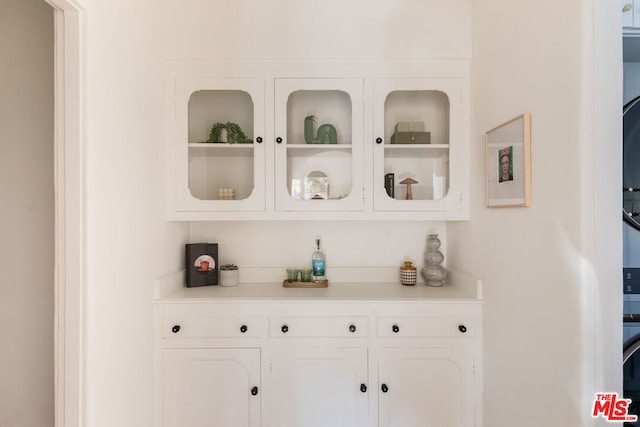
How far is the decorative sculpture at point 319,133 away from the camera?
5.38 ft

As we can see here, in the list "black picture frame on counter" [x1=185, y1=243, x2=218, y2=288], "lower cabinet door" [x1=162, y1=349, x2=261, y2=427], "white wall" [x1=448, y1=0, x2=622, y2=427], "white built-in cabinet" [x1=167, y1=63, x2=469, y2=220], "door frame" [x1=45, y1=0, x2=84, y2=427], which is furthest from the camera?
"black picture frame on counter" [x1=185, y1=243, x2=218, y2=288]

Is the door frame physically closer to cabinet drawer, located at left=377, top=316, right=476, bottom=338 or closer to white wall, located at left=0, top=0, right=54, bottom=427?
white wall, located at left=0, top=0, right=54, bottom=427

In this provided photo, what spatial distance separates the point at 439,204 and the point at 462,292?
0.48 metres

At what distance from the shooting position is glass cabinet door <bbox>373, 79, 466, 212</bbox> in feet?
5.17

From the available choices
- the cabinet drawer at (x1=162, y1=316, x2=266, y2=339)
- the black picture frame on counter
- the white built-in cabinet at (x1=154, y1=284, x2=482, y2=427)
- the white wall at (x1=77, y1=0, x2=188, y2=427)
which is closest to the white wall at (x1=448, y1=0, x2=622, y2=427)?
the white built-in cabinet at (x1=154, y1=284, x2=482, y2=427)

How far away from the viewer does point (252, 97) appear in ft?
5.21

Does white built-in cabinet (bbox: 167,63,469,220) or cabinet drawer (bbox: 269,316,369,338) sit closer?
cabinet drawer (bbox: 269,316,369,338)

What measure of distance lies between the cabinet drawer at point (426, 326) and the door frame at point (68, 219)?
1.21 metres

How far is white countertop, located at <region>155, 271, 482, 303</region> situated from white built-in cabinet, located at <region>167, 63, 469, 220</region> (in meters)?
0.37

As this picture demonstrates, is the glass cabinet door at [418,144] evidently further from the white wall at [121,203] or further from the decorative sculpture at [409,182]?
the white wall at [121,203]

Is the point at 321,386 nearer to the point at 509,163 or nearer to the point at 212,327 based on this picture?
the point at 212,327

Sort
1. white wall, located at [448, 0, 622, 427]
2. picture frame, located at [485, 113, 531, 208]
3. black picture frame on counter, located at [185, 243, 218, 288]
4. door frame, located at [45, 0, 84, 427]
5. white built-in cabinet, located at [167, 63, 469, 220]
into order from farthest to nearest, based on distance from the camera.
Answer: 1. black picture frame on counter, located at [185, 243, 218, 288]
2. white built-in cabinet, located at [167, 63, 469, 220]
3. picture frame, located at [485, 113, 531, 208]
4. door frame, located at [45, 0, 84, 427]
5. white wall, located at [448, 0, 622, 427]

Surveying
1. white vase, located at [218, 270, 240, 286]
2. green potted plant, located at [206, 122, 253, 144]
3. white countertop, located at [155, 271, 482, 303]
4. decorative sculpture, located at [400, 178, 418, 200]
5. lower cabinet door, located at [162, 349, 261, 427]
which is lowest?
lower cabinet door, located at [162, 349, 261, 427]

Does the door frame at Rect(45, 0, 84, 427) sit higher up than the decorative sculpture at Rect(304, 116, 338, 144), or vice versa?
the decorative sculpture at Rect(304, 116, 338, 144)
